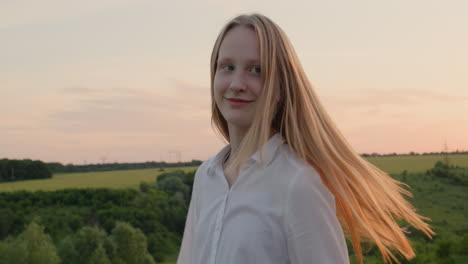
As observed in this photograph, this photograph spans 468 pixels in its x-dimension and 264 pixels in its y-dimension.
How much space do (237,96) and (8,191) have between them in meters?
51.7

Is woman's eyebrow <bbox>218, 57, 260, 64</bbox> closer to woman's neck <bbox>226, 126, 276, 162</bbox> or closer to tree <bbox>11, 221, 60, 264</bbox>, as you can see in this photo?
woman's neck <bbox>226, 126, 276, 162</bbox>

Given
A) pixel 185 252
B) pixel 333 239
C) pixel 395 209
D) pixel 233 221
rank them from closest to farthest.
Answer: pixel 333 239, pixel 233 221, pixel 395 209, pixel 185 252

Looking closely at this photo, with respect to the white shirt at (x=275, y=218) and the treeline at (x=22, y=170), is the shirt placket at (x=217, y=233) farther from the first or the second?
the treeline at (x=22, y=170)

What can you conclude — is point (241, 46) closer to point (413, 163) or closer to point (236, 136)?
point (236, 136)

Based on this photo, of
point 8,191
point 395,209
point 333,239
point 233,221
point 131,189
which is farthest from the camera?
point 131,189

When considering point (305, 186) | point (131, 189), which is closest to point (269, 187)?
point (305, 186)

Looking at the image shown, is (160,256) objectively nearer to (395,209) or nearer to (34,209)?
(34,209)

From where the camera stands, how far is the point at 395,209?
103 inches

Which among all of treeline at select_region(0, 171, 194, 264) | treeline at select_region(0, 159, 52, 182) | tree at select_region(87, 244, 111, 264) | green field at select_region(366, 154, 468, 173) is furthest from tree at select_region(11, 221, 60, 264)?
green field at select_region(366, 154, 468, 173)

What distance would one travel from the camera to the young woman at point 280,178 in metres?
2.19

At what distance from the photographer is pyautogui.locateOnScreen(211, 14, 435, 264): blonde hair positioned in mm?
2350

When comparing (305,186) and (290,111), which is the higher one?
(290,111)

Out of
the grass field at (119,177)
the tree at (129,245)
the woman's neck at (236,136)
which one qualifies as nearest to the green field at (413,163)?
the grass field at (119,177)

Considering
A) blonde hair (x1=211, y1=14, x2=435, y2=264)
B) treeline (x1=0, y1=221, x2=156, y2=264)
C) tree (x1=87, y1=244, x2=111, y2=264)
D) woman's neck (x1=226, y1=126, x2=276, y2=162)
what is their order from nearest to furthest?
blonde hair (x1=211, y1=14, x2=435, y2=264) → woman's neck (x1=226, y1=126, x2=276, y2=162) → tree (x1=87, y1=244, x2=111, y2=264) → treeline (x1=0, y1=221, x2=156, y2=264)
